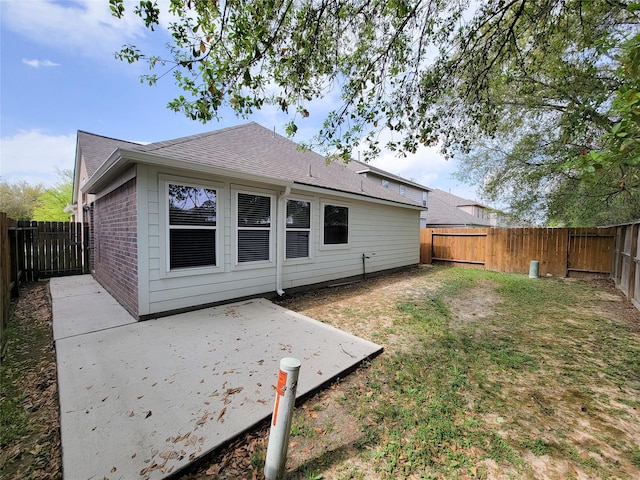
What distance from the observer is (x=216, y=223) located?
5160 mm

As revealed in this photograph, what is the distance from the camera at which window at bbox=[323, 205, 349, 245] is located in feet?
25.0

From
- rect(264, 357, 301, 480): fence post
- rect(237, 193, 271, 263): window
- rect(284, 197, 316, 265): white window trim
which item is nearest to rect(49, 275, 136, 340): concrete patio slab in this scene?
rect(237, 193, 271, 263): window

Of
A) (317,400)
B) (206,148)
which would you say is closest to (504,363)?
(317,400)

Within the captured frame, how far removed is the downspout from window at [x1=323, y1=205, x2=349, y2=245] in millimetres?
1599

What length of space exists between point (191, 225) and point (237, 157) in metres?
2.23

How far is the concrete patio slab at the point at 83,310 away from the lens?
420 centimetres

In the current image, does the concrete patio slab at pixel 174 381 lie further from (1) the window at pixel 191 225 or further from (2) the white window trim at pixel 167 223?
(1) the window at pixel 191 225

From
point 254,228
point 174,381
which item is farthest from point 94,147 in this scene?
point 174,381

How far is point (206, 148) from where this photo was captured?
5965 mm

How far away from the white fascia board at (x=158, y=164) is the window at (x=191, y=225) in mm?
440

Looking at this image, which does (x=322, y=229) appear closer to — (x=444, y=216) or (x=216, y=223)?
(x=216, y=223)

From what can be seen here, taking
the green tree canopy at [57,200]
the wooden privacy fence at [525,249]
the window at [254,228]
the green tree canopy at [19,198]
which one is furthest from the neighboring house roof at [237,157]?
the green tree canopy at [19,198]

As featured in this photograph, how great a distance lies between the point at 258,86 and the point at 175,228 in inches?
Result: 110

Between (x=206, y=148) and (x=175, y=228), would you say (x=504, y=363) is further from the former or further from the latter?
(x=206, y=148)
